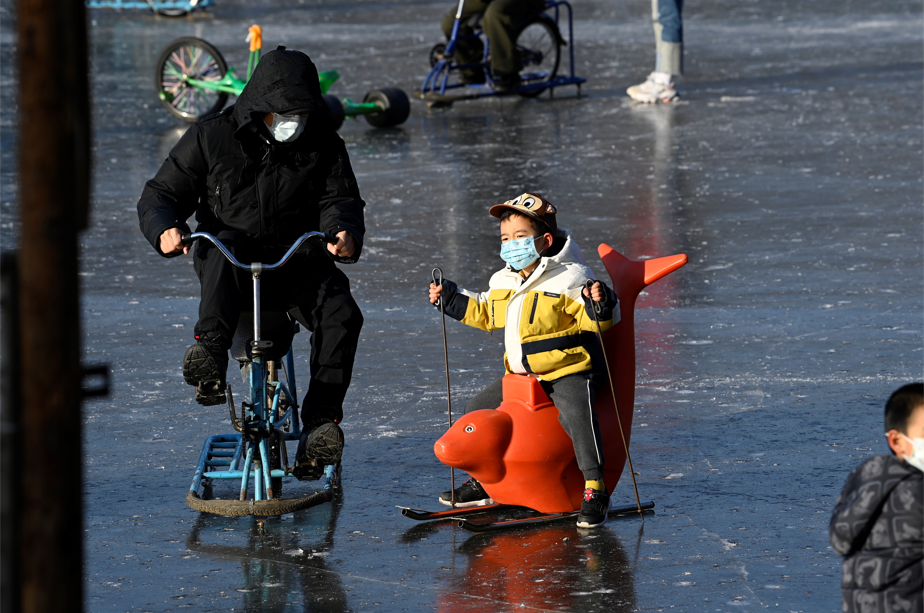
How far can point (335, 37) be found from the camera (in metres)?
23.8

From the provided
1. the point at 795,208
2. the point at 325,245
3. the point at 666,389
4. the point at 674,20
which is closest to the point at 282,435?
the point at 325,245

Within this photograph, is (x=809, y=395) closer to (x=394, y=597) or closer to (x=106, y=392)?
(x=394, y=597)

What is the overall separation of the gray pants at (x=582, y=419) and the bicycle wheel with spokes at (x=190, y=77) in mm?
10803

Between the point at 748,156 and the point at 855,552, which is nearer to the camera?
the point at 855,552

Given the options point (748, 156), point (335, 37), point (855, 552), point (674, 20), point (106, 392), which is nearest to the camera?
point (106, 392)

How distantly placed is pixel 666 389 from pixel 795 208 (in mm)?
4968

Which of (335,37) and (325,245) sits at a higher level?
(335,37)

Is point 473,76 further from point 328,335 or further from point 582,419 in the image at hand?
point 582,419

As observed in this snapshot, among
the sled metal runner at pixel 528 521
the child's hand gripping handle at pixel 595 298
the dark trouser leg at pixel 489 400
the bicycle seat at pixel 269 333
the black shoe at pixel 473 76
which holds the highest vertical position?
the black shoe at pixel 473 76

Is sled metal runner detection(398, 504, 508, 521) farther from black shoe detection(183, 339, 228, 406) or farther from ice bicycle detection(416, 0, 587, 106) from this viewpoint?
ice bicycle detection(416, 0, 587, 106)

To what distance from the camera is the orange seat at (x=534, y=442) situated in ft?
17.6

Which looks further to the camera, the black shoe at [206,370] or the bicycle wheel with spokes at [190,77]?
the bicycle wheel with spokes at [190,77]

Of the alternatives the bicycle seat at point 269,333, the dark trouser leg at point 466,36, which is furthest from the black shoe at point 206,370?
the dark trouser leg at point 466,36

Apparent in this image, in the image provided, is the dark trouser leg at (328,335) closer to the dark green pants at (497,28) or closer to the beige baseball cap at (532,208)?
the beige baseball cap at (532,208)
